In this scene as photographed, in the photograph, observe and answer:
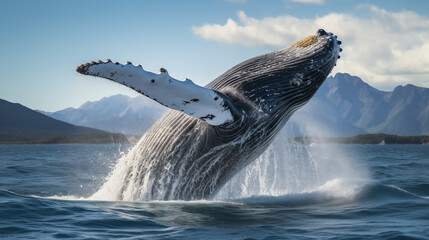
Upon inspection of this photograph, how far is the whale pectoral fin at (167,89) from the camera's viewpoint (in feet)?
15.2

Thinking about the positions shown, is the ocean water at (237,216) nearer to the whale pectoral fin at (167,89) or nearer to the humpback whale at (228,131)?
the humpback whale at (228,131)

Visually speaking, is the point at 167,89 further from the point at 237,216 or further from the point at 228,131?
the point at 237,216

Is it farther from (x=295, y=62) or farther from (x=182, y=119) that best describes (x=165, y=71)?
(x=295, y=62)

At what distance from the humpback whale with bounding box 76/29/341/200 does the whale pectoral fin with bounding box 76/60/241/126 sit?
26 cm

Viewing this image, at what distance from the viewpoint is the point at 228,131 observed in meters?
5.69

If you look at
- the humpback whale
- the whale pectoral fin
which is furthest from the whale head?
the whale pectoral fin

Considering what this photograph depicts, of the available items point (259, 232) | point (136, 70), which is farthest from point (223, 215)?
point (136, 70)

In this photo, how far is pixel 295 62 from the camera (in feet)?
20.9

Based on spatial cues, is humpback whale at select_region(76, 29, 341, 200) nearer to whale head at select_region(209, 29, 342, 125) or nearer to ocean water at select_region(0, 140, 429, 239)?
whale head at select_region(209, 29, 342, 125)

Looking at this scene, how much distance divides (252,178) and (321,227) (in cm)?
287

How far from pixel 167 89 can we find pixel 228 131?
116 cm

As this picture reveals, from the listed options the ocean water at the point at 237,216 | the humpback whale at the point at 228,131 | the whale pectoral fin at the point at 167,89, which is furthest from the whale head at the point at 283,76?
the ocean water at the point at 237,216

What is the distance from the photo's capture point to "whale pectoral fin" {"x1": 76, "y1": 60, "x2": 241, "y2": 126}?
15.2 feet

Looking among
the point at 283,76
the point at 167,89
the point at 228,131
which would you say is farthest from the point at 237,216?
the point at 167,89
